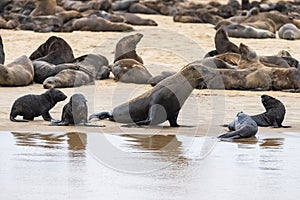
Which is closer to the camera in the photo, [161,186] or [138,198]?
[138,198]

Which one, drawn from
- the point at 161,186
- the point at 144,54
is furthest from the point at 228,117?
the point at 144,54

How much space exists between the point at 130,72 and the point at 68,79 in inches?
45.4

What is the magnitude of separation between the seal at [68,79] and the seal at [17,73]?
0.96ft

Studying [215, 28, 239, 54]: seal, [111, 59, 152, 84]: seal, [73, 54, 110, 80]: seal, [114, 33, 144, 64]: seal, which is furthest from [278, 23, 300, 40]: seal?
[73, 54, 110, 80]: seal

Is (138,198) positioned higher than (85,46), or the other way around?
(138,198)

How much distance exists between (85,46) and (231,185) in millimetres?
11749

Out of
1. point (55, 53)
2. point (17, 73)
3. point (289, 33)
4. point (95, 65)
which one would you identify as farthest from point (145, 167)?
point (289, 33)

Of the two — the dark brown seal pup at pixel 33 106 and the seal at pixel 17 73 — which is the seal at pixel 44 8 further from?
the dark brown seal pup at pixel 33 106

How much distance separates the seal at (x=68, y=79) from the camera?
11562 millimetres

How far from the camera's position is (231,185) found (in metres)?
5.48

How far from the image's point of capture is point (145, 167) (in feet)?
19.8

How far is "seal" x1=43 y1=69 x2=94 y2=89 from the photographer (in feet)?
37.9

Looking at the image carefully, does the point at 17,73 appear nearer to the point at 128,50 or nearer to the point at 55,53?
the point at 55,53

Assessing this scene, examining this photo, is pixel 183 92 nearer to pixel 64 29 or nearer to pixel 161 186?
pixel 161 186
